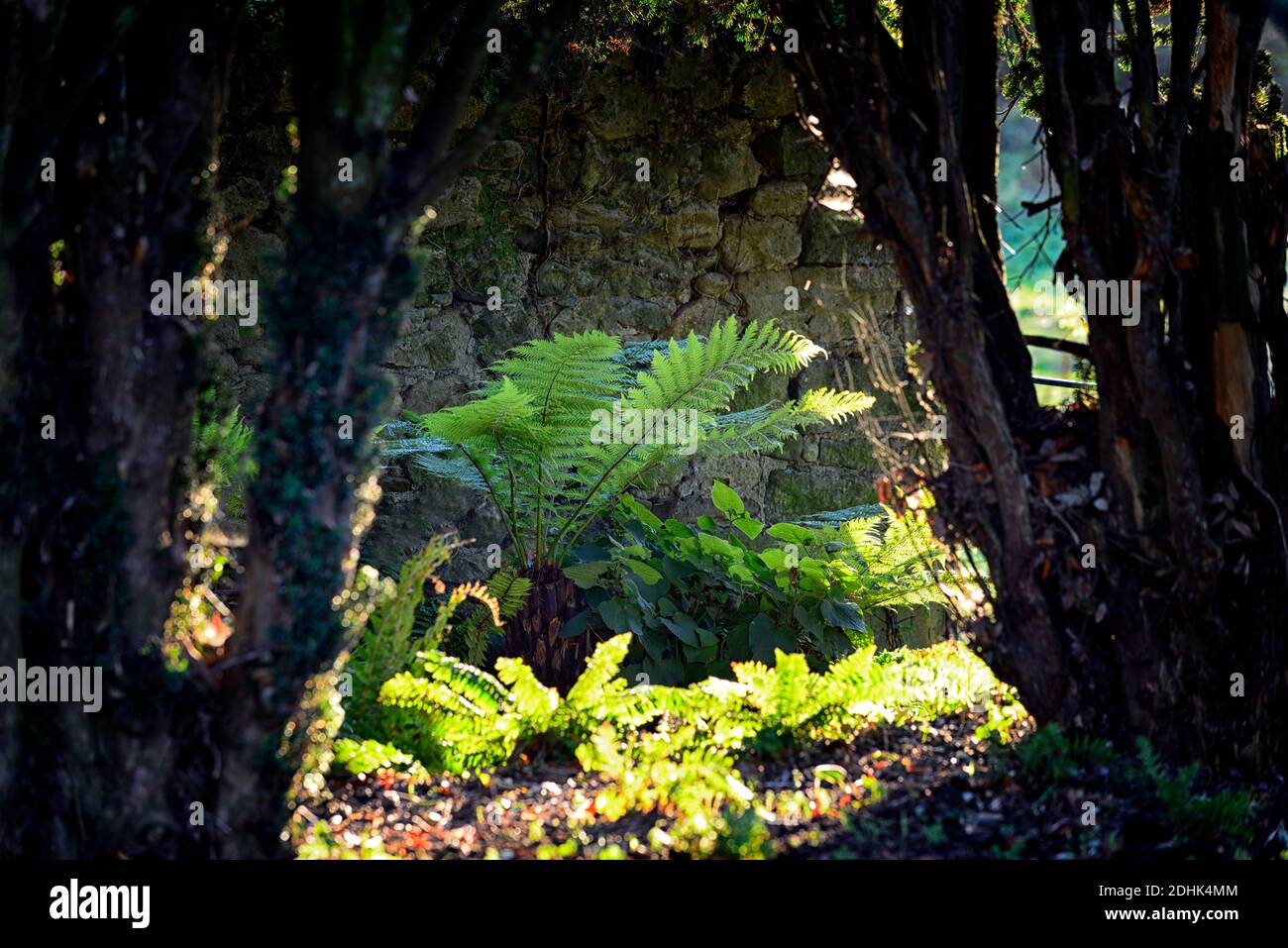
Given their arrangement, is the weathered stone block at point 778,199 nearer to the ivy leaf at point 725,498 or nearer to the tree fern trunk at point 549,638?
the ivy leaf at point 725,498

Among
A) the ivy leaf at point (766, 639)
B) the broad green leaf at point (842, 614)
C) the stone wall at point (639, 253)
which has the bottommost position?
the ivy leaf at point (766, 639)

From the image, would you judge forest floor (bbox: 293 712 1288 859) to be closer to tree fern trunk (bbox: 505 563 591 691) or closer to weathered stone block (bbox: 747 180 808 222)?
tree fern trunk (bbox: 505 563 591 691)

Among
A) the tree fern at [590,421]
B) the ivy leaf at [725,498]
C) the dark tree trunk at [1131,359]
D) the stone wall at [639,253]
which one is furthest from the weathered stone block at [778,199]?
the dark tree trunk at [1131,359]

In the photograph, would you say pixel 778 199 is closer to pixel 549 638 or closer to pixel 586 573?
pixel 586 573

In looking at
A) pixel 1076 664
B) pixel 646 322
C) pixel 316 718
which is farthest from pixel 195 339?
pixel 646 322

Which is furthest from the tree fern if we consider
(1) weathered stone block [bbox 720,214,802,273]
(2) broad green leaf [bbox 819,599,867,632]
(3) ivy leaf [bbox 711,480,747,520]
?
(1) weathered stone block [bbox 720,214,802,273]

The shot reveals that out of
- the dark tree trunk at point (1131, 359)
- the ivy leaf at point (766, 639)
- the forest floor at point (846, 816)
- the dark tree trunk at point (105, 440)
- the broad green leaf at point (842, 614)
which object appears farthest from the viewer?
the broad green leaf at point (842, 614)

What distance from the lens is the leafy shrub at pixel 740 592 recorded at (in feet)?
13.5

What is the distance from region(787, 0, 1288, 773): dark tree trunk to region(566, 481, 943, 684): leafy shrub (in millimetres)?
1503

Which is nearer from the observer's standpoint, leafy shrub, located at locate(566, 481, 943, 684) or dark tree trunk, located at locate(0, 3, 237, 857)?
dark tree trunk, located at locate(0, 3, 237, 857)

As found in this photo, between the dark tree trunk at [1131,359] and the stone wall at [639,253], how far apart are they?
2724 mm

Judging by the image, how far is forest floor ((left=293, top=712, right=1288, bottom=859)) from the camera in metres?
2.21

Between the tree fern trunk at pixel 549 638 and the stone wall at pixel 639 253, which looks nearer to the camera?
the tree fern trunk at pixel 549 638
